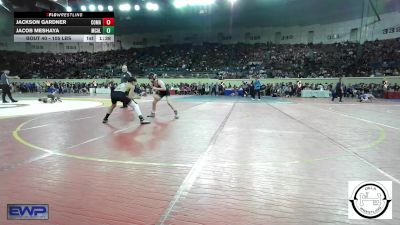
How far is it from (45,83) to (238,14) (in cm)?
2543

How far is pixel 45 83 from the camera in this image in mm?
39688

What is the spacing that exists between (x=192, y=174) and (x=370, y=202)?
2216mm

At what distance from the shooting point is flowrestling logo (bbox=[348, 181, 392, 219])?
317 cm

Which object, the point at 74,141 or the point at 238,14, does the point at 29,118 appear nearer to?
the point at 74,141

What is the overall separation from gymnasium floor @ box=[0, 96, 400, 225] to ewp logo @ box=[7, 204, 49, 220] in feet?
0.27

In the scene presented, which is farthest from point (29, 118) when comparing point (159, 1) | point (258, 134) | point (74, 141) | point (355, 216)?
point (159, 1)

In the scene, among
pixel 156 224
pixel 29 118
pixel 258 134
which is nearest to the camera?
pixel 156 224
